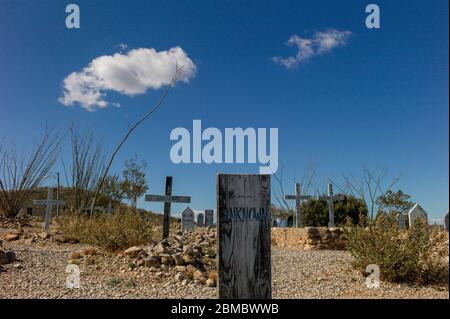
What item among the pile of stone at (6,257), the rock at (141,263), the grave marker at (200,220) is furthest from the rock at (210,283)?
the grave marker at (200,220)

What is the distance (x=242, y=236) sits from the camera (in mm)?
3229

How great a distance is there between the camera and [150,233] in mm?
10094

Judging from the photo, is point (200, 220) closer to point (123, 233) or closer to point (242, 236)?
point (123, 233)

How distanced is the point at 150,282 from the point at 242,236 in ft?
13.7

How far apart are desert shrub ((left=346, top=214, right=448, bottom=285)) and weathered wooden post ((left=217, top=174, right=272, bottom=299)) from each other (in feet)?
14.9

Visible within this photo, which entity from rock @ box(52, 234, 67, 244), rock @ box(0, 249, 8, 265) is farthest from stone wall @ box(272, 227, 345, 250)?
rock @ box(0, 249, 8, 265)

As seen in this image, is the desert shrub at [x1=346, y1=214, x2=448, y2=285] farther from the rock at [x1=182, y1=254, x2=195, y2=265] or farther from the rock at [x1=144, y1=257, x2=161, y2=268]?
the rock at [x1=144, y1=257, x2=161, y2=268]

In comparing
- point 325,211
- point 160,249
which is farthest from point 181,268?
point 325,211

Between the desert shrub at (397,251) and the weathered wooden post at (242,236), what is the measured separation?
4533 millimetres

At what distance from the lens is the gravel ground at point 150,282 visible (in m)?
6.26

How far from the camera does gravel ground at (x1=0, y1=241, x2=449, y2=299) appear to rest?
20.5 ft
